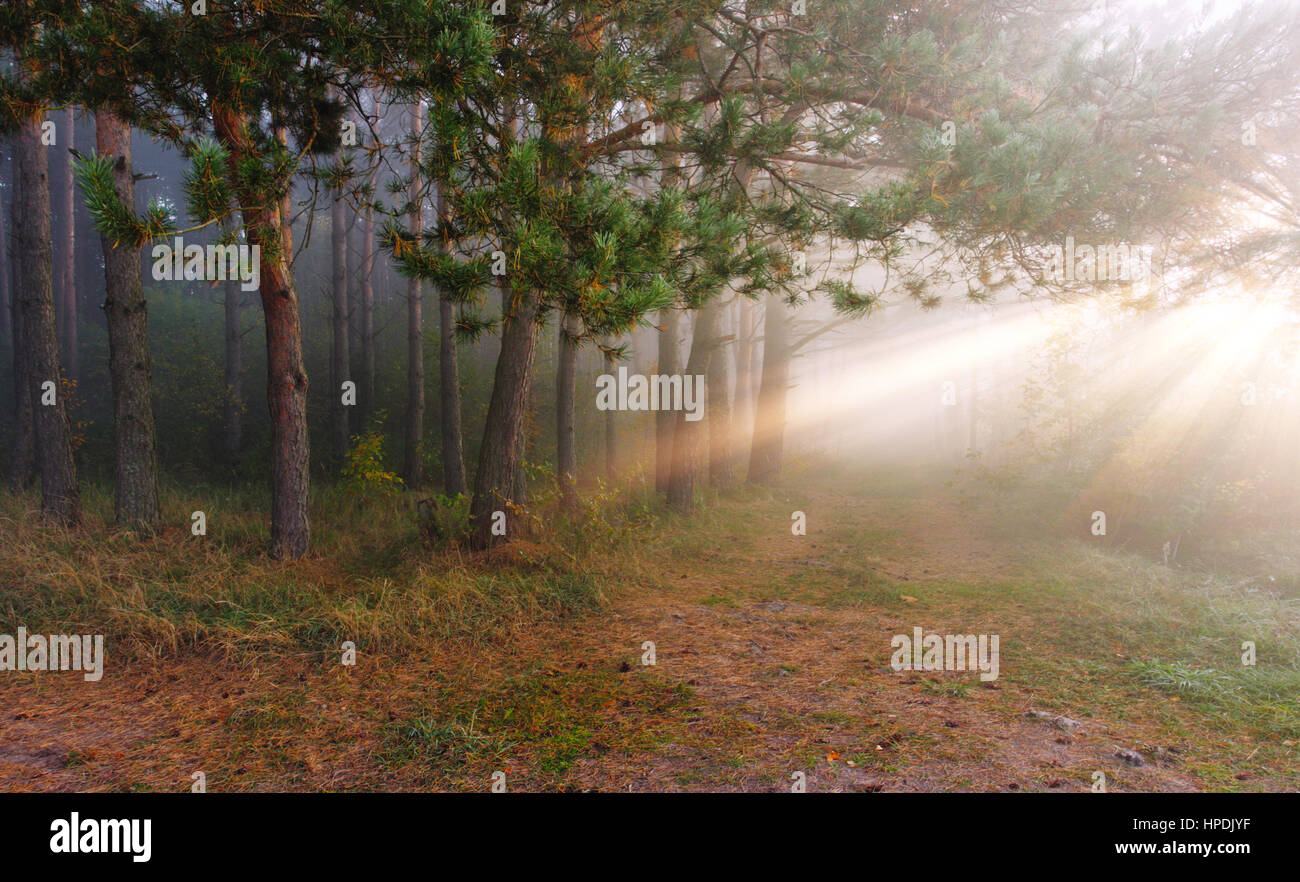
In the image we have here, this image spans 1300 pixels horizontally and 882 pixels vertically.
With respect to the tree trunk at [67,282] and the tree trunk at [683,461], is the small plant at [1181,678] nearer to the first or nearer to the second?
the tree trunk at [683,461]

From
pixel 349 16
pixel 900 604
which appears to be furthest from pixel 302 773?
pixel 900 604

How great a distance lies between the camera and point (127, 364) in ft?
23.7

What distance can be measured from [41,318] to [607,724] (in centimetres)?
833

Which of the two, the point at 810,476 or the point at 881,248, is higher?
the point at 881,248

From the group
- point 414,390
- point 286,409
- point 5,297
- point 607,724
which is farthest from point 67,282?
point 607,724

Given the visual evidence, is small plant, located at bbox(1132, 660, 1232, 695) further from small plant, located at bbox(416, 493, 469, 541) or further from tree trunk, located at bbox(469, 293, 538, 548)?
small plant, located at bbox(416, 493, 469, 541)

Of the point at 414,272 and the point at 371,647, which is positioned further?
the point at 371,647

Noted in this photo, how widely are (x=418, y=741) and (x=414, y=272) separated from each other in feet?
8.93

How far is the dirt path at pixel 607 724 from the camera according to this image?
3.35m

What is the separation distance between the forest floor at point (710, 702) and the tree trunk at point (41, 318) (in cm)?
215

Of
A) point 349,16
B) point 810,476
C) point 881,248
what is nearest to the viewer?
point 349,16

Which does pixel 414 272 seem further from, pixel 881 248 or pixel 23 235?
pixel 23 235

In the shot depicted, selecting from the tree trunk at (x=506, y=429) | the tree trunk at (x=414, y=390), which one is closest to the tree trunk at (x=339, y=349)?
the tree trunk at (x=414, y=390)

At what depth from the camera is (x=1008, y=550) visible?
372 inches
